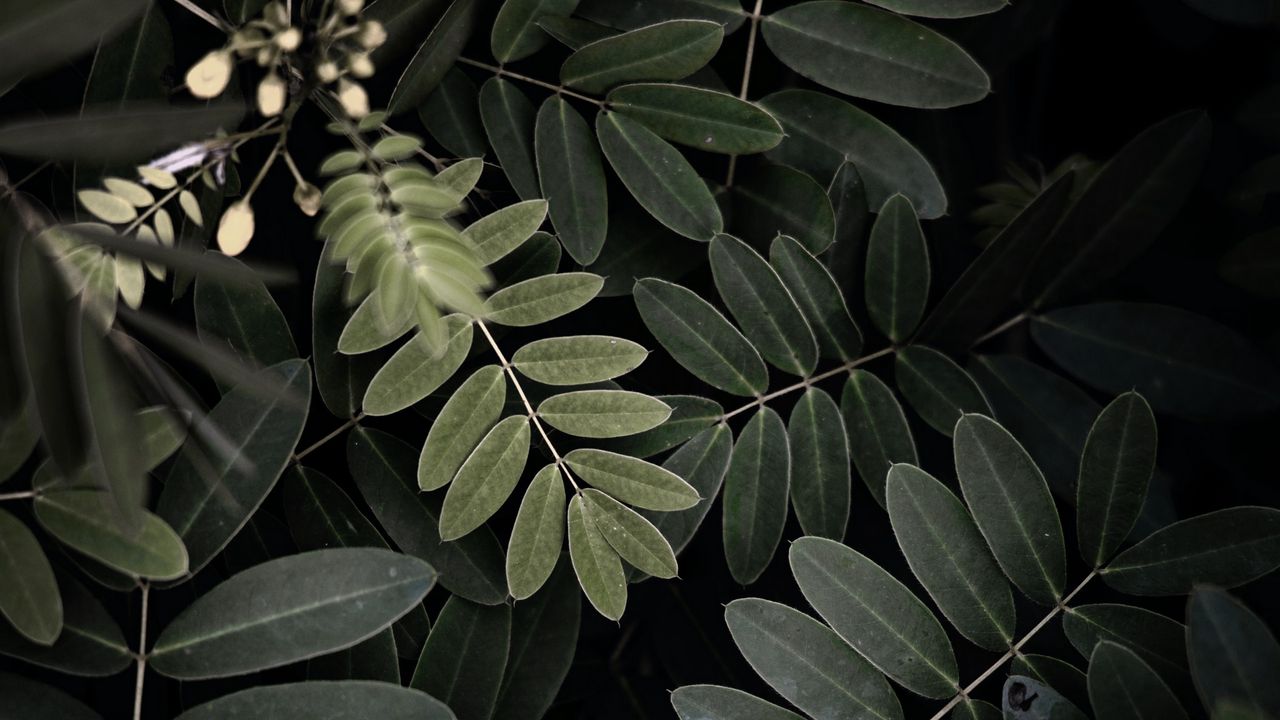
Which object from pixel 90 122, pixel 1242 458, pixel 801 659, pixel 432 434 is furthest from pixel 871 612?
pixel 90 122

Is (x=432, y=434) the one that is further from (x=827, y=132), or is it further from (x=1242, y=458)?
(x=1242, y=458)

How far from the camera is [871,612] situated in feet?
2.68

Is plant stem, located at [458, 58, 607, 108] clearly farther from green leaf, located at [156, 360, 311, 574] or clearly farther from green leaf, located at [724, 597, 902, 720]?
green leaf, located at [724, 597, 902, 720]

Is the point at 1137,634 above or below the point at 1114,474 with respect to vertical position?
below

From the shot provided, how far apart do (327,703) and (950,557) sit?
53 cm

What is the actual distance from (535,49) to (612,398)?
0.34m

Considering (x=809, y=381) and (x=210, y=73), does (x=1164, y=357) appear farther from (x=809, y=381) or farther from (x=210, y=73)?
(x=210, y=73)

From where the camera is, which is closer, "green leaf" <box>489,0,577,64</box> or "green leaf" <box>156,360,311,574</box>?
"green leaf" <box>156,360,311,574</box>

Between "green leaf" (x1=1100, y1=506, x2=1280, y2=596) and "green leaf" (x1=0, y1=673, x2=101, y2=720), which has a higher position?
"green leaf" (x1=0, y1=673, x2=101, y2=720)

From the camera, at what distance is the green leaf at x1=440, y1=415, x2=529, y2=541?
2.57 ft

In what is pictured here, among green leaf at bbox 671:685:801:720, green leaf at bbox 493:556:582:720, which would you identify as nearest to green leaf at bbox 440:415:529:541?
green leaf at bbox 493:556:582:720

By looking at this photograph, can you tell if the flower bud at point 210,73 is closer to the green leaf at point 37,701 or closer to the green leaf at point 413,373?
the green leaf at point 413,373

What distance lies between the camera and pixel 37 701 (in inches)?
29.0

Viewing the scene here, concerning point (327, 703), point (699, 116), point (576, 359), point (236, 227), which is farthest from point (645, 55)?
point (327, 703)
